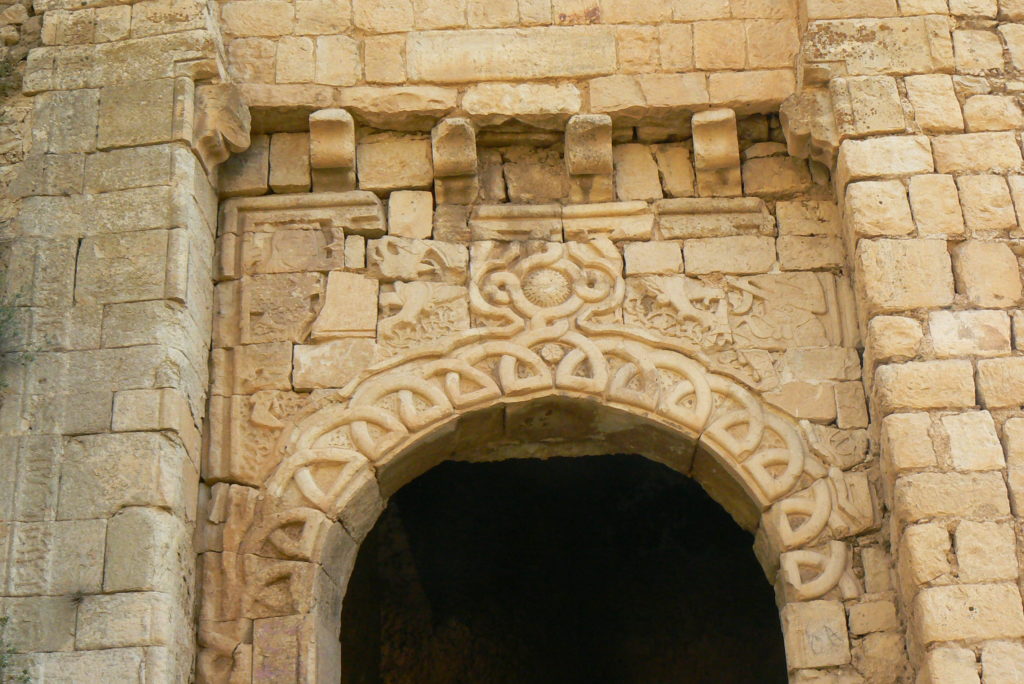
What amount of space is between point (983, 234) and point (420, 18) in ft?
8.24

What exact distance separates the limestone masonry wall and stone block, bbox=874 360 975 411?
13 mm

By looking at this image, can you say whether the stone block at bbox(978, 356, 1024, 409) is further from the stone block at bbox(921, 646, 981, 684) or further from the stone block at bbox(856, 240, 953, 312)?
the stone block at bbox(921, 646, 981, 684)

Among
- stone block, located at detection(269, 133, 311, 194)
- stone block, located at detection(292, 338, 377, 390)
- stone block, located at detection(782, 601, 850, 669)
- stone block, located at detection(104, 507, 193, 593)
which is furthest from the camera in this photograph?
stone block, located at detection(269, 133, 311, 194)

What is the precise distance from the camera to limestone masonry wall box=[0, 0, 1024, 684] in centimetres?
470

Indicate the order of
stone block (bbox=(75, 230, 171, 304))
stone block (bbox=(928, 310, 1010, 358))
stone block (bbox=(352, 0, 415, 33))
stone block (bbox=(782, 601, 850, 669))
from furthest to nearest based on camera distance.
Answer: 1. stone block (bbox=(352, 0, 415, 33))
2. stone block (bbox=(75, 230, 171, 304))
3. stone block (bbox=(928, 310, 1010, 358))
4. stone block (bbox=(782, 601, 850, 669))

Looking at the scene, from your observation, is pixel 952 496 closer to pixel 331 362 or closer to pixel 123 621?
pixel 331 362

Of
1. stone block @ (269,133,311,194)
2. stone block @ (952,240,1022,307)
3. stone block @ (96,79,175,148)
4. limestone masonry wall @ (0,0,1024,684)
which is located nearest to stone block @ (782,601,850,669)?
limestone masonry wall @ (0,0,1024,684)

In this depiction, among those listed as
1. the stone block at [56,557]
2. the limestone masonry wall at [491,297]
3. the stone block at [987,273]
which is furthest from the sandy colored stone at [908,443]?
the stone block at [56,557]

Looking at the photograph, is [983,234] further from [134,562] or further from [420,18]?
[134,562]

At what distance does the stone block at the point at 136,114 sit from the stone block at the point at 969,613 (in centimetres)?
336

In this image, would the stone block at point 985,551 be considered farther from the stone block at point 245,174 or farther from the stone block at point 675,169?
the stone block at point 245,174

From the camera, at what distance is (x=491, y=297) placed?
5430mm

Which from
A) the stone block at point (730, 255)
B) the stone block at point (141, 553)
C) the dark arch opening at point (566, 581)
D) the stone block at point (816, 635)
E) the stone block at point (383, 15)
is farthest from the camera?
Answer: the dark arch opening at point (566, 581)

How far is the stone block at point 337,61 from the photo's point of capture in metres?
5.68
